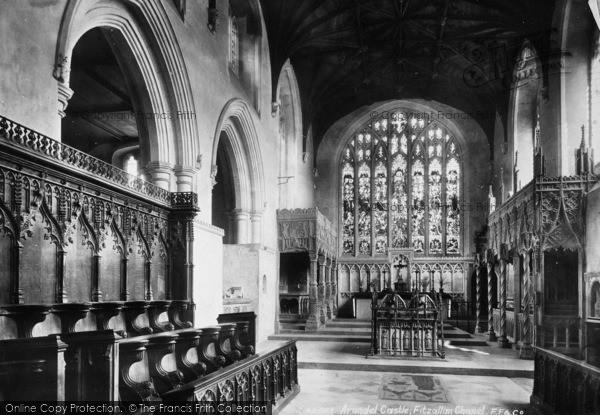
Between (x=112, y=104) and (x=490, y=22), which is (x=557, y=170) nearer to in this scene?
(x=490, y=22)

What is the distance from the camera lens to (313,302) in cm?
1652

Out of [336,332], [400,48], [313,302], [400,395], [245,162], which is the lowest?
[336,332]

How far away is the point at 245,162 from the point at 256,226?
170cm

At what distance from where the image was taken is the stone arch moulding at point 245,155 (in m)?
13.9

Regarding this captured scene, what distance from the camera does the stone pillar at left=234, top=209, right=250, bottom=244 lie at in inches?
591

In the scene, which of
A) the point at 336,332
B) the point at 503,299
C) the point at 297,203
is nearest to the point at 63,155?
the point at 336,332

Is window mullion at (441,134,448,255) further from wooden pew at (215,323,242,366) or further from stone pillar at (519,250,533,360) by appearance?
wooden pew at (215,323,242,366)

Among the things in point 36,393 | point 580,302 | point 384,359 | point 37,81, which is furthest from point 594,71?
point 36,393

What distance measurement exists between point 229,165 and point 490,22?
9204mm

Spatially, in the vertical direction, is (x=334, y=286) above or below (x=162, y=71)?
below

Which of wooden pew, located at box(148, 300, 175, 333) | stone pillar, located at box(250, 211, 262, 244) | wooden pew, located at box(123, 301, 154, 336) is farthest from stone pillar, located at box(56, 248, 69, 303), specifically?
stone pillar, located at box(250, 211, 262, 244)

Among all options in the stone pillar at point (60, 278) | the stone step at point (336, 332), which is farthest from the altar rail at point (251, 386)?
the stone step at point (336, 332)

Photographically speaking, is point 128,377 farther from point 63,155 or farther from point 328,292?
point 328,292

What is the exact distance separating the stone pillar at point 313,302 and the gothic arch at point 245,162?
233 centimetres
